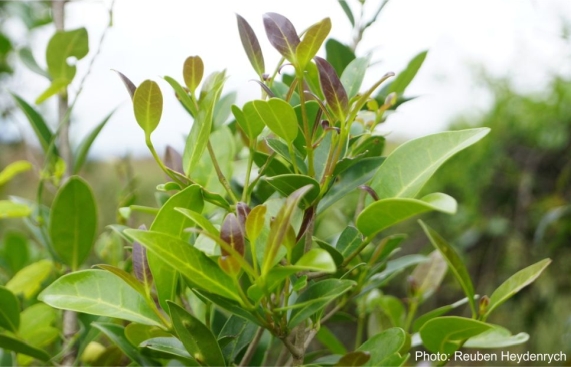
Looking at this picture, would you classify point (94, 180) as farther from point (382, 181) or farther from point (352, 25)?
point (382, 181)

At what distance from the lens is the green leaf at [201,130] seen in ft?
1.65

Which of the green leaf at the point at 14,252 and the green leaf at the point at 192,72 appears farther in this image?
the green leaf at the point at 14,252

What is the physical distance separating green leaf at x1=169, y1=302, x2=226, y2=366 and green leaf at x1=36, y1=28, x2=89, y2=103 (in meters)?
0.47

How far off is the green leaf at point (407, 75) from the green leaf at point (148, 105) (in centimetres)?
→ 35

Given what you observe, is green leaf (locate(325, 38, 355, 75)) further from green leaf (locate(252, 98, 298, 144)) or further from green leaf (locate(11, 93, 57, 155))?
green leaf (locate(11, 93, 57, 155))

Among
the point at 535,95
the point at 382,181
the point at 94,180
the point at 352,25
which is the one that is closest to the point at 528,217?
the point at 535,95

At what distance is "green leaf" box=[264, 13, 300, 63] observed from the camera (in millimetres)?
489

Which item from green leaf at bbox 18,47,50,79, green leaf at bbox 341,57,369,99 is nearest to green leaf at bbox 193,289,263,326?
green leaf at bbox 341,57,369,99

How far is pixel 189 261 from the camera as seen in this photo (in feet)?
1.49

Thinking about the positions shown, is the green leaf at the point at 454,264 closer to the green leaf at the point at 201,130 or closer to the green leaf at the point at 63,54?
the green leaf at the point at 201,130

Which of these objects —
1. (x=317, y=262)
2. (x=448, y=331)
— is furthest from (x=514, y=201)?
(x=317, y=262)

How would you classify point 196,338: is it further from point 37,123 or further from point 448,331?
point 37,123

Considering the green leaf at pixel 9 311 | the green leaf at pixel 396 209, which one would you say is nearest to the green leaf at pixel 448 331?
the green leaf at pixel 396 209

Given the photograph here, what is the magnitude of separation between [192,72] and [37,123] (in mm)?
392
